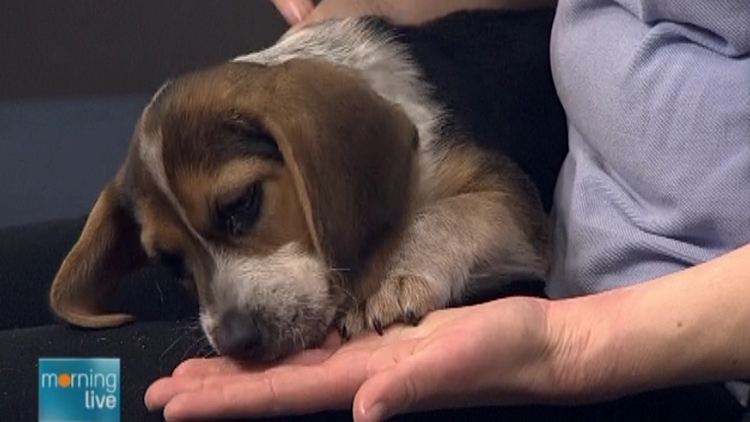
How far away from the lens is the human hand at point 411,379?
995mm

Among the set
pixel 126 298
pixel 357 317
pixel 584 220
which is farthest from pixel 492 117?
pixel 126 298

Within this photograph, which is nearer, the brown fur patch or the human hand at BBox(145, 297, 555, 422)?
the human hand at BBox(145, 297, 555, 422)

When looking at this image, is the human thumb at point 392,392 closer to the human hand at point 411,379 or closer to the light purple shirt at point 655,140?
the human hand at point 411,379

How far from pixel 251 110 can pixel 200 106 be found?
7 centimetres

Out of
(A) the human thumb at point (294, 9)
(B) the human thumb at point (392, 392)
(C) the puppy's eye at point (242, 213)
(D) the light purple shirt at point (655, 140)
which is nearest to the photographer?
(B) the human thumb at point (392, 392)

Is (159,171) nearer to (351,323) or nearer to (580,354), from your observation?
(351,323)

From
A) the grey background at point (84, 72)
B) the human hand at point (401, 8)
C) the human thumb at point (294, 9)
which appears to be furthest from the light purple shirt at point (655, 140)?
the grey background at point (84, 72)

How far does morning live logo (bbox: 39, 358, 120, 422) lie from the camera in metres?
1.21

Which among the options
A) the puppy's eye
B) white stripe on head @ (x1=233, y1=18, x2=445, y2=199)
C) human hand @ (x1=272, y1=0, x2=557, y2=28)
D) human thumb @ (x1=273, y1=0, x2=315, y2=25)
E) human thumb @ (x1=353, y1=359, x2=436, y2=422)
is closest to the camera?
human thumb @ (x1=353, y1=359, x2=436, y2=422)

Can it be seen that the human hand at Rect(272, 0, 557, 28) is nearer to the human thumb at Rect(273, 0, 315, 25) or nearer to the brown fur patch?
the human thumb at Rect(273, 0, 315, 25)

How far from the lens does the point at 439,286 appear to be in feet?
4.25

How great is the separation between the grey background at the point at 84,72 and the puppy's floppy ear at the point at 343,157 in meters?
1.02

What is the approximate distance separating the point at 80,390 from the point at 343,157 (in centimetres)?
38

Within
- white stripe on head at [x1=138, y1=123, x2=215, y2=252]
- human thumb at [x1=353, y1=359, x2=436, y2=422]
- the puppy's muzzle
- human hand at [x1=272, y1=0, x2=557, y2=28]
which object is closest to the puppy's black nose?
the puppy's muzzle
